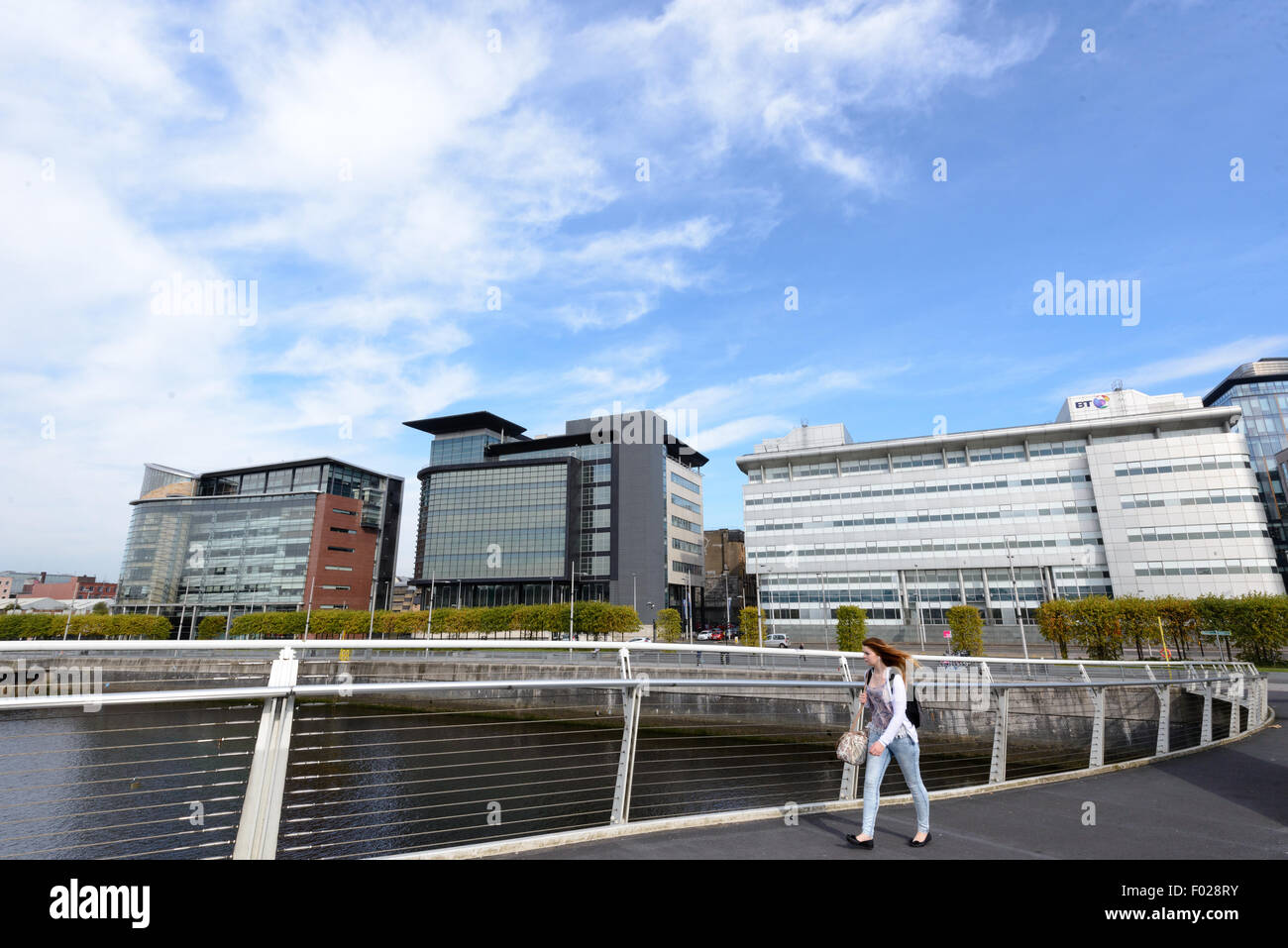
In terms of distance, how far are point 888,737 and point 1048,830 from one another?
173 centimetres

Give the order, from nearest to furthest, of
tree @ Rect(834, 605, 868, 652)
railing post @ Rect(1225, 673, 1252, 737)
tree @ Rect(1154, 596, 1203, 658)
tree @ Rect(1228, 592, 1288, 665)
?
1. railing post @ Rect(1225, 673, 1252, 737)
2. tree @ Rect(1228, 592, 1288, 665)
3. tree @ Rect(834, 605, 868, 652)
4. tree @ Rect(1154, 596, 1203, 658)

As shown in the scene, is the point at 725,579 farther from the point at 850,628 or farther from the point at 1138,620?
the point at 1138,620

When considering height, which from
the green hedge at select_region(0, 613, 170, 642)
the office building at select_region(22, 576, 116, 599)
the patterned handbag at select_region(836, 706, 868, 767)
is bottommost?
the green hedge at select_region(0, 613, 170, 642)

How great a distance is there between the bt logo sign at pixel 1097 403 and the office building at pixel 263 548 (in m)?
101

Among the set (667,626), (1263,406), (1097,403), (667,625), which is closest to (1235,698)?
(667,626)

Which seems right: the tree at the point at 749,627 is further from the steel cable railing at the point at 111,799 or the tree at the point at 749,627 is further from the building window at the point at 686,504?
the building window at the point at 686,504

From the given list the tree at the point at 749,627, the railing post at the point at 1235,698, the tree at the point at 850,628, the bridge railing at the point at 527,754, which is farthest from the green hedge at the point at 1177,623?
the railing post at the point at 1235,698

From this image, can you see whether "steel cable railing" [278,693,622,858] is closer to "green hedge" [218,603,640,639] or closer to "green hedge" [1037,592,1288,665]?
"green hedge" [218,603,640,639]

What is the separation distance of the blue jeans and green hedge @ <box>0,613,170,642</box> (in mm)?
99218

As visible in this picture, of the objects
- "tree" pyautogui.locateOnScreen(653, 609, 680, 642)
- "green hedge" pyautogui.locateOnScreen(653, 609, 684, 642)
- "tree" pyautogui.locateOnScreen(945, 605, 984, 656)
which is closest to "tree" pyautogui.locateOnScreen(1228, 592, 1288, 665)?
"tree" pyautogui.locateOnScreen(945, 605, 984, 656)

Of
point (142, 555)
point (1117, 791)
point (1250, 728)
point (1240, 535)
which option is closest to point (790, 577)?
point (1240, 535)

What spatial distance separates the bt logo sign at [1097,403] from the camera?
71.1 metres

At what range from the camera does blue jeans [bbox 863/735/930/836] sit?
4.74 metres

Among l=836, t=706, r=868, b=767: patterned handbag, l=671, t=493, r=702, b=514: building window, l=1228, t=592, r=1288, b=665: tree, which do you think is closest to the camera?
l=836, t=706, r=868, b=767: patterned handbag
